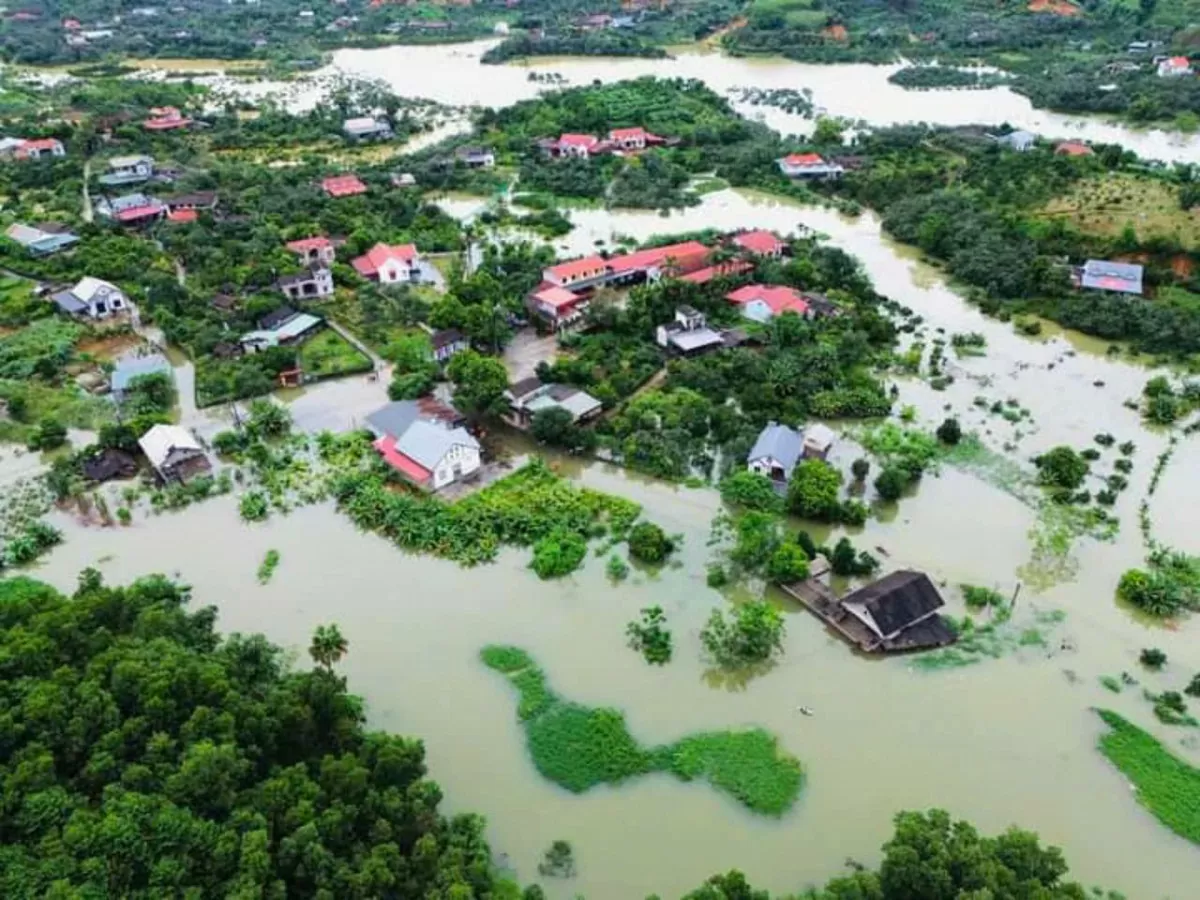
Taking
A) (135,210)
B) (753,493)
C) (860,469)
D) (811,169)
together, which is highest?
(811,169)

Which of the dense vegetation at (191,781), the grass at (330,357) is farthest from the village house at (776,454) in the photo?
the grass at (330,357)

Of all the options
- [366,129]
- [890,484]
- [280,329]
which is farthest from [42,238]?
[890,484]

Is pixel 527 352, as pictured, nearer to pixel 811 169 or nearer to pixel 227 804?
pixel 227 804

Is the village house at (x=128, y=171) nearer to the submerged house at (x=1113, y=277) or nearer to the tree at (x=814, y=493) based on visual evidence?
the tree at (x=814, y=493)

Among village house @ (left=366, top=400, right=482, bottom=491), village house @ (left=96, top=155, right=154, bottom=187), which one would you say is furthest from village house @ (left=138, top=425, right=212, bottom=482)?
village house @ (left=96, top=155, right=154, bottom=187)

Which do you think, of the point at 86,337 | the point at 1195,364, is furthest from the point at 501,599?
the point at 1195,364

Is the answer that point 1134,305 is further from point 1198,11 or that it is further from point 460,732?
point 1198,11
